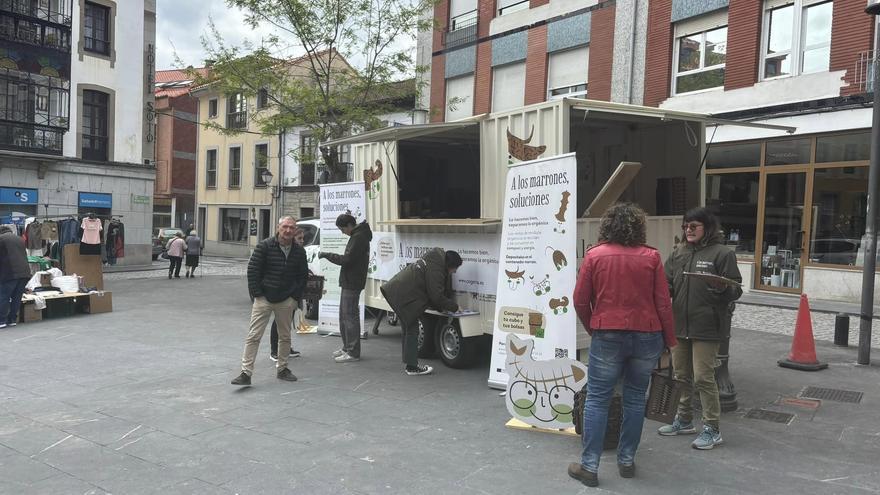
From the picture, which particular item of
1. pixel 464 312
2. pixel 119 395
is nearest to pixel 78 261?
pixel 119 395

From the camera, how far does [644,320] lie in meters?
3.94

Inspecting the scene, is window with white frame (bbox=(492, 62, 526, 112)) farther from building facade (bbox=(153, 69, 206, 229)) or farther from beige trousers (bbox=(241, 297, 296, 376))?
building facade (bbox=(153, 69, 206, 229))

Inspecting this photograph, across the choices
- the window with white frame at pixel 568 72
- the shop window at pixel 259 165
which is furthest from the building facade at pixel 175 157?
the window with white frame at pixel 568 72

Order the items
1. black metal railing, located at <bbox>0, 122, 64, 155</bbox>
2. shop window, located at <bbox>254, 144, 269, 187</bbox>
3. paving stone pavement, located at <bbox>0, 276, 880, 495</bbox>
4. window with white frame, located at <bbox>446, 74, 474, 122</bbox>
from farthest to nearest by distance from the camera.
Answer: shop window, located at <bbox>254, 144, 269, 187</bbox> < window with white frame, located at <bbox>446, 74, 474, 122</bbox> < black metal railing, located at <bbox>0, 122, 64, 155</bbox> < paving stone pavement, located at <bbox>0, 276, 880, 495</bbox>

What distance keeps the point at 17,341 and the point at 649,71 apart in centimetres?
1493

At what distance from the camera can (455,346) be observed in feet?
24.9

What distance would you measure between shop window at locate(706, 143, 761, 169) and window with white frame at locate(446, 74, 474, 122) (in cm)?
817

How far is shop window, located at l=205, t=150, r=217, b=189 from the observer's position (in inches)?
1448

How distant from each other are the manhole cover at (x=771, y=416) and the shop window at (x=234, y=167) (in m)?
32.7

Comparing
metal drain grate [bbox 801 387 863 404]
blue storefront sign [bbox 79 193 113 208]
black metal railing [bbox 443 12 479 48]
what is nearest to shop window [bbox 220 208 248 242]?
blue storefront sign [bbox 79 193 113 208]

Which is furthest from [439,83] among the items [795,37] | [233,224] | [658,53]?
[233,224]

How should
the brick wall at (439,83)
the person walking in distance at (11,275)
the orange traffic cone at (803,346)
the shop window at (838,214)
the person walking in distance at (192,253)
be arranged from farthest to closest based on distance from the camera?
the brick wall at (439,83) < the person walking in distance at (192,253) < the shop window at (838,214) < the person walking in distance at (11,275) < the orange traffic cone at (803,346)

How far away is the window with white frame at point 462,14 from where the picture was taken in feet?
70.8

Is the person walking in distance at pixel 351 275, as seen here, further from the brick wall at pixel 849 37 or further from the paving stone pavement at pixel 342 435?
Answer: the brick wall at pixel 849 37
